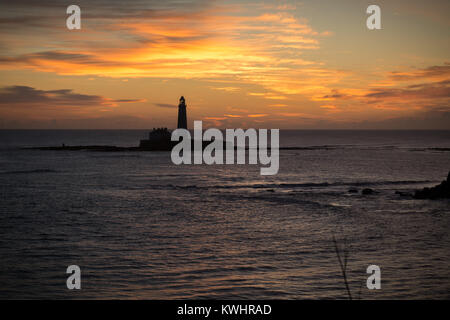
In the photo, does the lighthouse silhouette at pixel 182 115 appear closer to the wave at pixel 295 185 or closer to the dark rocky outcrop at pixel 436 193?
the wave at pixel 295 185

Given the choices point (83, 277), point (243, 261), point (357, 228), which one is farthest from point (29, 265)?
point (357, 228)

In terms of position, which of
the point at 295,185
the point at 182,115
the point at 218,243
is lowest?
the point at 218,243

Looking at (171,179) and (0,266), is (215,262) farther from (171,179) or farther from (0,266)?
(171,179)

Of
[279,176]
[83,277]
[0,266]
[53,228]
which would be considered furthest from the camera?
[279,176]

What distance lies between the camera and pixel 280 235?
20062 millimetres

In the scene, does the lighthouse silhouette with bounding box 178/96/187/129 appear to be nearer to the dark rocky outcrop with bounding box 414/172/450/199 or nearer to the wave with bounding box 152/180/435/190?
the wave with bounding box 152/180/435/190

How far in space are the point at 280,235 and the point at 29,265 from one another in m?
10.4

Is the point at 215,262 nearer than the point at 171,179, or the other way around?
the point at 215,262

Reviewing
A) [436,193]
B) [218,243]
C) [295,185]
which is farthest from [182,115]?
[218,243]

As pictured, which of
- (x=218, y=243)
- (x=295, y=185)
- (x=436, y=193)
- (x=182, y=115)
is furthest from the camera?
(x=182, y=115)

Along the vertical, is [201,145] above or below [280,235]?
above

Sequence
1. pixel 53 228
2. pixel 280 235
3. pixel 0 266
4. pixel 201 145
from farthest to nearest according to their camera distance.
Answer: pixel 201 145 < pixel 53 228 < pixel 280 235 < pixel 0 266

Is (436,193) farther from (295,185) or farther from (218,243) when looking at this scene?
(218,243)

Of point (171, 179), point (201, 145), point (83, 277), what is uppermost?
point (201, 145)
